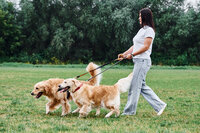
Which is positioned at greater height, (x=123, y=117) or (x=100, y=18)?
(x=100, y=18)

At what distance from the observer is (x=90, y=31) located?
39656mm

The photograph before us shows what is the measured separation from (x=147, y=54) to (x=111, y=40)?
35.1m

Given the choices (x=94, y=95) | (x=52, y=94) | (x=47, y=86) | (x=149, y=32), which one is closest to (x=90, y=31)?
(x=52, y=94)

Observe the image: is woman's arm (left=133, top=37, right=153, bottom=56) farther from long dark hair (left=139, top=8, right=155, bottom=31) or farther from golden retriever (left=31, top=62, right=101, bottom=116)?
golden retriever (left=31, top=62, right=101, bottom=116)

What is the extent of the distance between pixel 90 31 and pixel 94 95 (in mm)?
34042

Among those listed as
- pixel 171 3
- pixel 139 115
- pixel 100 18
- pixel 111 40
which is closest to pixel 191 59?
pixel 171 3

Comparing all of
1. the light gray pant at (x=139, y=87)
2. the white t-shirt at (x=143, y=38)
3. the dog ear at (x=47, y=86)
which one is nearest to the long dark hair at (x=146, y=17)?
the white t-shirt at (x=143, y=38)

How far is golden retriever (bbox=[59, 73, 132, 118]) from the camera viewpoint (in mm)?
6098

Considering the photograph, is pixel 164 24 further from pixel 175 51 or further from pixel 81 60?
pixel 81 60

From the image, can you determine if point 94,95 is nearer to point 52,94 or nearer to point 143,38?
point 52,94

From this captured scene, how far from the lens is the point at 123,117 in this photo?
607cm

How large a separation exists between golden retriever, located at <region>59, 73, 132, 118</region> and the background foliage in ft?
104

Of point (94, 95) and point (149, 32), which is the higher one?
point (149, 32)

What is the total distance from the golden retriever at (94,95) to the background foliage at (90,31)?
31.7 m
